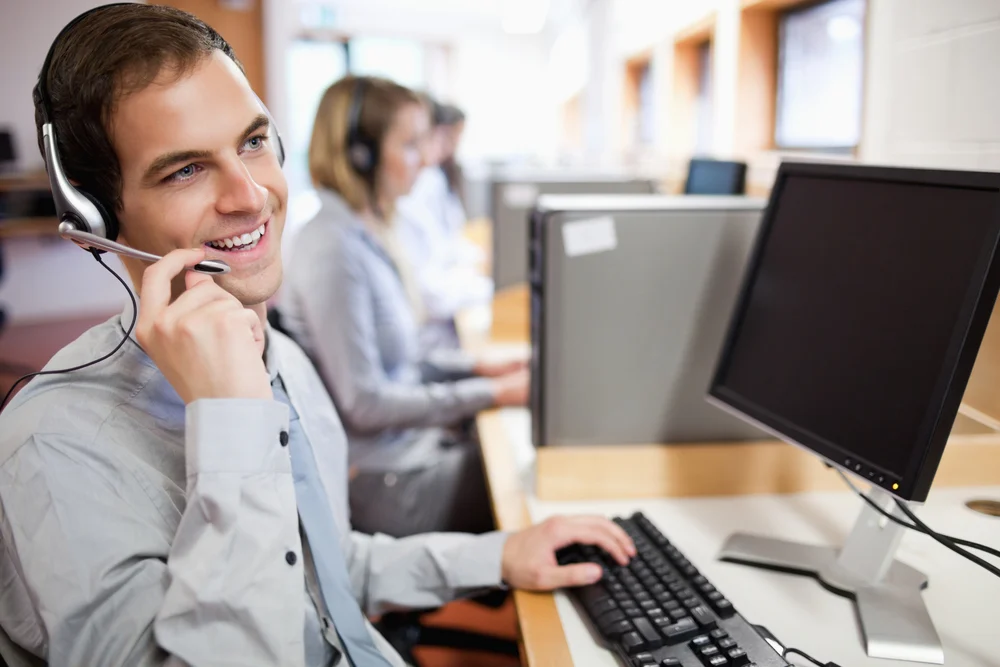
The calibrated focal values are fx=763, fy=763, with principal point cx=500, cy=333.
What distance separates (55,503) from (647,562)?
627 mm

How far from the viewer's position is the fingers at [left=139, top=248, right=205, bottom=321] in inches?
26.9

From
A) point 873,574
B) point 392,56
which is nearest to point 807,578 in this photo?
point 873,574

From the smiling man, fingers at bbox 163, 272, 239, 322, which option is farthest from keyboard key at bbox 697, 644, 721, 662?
fingers at bbox 163, 272, 239, 322

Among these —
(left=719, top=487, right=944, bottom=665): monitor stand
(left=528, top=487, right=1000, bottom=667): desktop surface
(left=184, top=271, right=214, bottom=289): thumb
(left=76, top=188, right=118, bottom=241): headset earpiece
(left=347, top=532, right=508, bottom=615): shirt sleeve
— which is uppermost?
Answer: (left=76, top=188, right=118, bottom=241): headset earpiece

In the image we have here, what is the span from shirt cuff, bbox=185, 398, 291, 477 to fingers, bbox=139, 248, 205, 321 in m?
0.09

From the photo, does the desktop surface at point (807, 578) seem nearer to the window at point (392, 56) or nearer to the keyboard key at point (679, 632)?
the keyboard key at point (679, 632)

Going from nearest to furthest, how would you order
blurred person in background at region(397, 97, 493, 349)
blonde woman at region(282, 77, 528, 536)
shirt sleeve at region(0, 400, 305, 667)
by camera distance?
shirt sleeve at region(0, 400, 305, 667)
blonde woman at region(282, 77, 528, 536)
blurred person in background at region(397, 97, 493, 349)

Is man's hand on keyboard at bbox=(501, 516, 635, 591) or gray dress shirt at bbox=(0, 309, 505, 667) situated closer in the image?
gray dress shirt at bbox=(0, 309, 505, 667)

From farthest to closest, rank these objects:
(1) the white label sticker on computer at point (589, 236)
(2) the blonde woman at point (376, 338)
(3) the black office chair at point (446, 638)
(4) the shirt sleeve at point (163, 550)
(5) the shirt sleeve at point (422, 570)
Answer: (2) the blonde woman at point (376, 338), (3) the black office chair at point (446, 638), (1) the white label sticker on computer at point (589, 236), (5) the shirt sleeve at point (422, 570), (4) the shirt sleeve at point (163, 550)

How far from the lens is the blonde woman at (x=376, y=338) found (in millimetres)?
1599

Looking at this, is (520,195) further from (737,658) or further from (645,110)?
(737,658)

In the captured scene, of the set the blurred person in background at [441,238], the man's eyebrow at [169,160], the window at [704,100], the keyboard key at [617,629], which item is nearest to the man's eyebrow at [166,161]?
the man's eyebrow at [169,160]

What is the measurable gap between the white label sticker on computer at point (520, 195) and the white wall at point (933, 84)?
1239mm

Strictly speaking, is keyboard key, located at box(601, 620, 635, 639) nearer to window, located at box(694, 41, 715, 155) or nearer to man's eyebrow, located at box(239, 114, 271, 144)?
man's eyebrow, located at box(239, 114, 271, 144)
